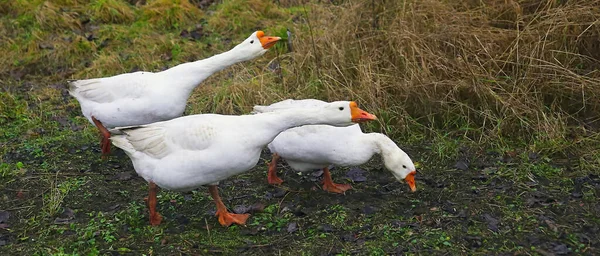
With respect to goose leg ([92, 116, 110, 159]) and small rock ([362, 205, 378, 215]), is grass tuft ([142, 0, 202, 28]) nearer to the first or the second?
goose leg ([92, 116, 110, 159])

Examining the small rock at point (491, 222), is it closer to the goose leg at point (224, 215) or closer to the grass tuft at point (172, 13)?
the goose leg at point (224, 215)

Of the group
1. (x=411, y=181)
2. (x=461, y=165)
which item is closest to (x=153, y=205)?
(x=411, y=181)

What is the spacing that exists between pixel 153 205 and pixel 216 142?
2.54ft

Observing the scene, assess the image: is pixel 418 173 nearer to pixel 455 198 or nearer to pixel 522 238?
pixel 455 198

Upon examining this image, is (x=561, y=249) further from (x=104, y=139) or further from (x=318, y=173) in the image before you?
(x=104, y=139)

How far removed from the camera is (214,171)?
452 cm

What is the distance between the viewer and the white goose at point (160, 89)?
562cm

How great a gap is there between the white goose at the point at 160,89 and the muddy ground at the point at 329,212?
1.74ft

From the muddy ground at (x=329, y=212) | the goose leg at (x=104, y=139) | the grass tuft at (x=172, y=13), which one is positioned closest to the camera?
the muddy ground at (x=329, y=212)

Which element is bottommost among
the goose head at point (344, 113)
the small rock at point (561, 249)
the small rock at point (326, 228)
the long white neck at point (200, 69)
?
the small rock at point (326, 228)

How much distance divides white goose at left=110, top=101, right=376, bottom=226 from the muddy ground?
467 mm

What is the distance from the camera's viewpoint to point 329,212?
5.05 metres

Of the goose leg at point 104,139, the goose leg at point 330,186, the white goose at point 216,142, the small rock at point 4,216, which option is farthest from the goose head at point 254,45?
the small rock at point 4,216

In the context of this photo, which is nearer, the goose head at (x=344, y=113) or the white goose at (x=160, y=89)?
the goose head at (x=344, y=113)
